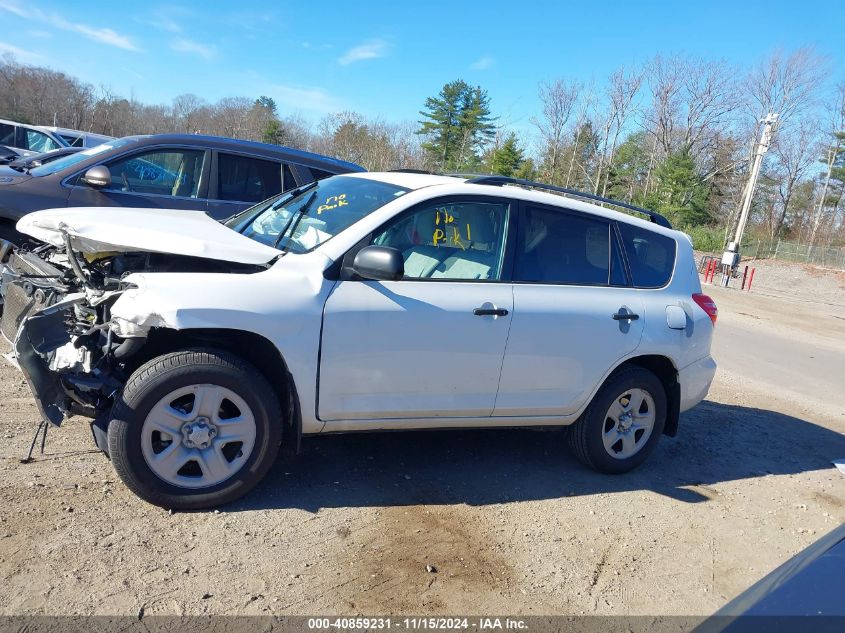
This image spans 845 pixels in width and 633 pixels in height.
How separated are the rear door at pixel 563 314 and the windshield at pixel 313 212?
3.27 ft

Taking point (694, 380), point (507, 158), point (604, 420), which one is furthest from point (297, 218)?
point (507, 158)

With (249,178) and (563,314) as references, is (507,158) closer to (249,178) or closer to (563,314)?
(249,178)

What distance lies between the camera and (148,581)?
2.89 metres

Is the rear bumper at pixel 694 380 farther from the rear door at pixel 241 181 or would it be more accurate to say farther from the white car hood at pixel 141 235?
the rear door at pixel 241 181

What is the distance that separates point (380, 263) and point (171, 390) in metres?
1.24

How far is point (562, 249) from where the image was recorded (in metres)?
4.41

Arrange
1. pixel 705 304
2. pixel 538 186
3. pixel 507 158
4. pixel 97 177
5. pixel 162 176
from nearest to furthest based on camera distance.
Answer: pixel 538 186, pixel 705 304, pixel 97 177, pixel 162 176, pixel 507 158

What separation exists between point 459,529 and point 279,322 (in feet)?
5.06

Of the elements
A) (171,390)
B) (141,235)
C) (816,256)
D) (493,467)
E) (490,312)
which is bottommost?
(493,467)

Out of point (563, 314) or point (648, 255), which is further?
point (648, 255)

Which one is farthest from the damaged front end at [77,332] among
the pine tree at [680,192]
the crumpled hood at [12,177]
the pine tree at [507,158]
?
the pine tree at [680,192]

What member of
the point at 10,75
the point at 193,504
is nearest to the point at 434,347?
the point at 193,504

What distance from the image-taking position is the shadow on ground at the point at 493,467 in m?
3.96

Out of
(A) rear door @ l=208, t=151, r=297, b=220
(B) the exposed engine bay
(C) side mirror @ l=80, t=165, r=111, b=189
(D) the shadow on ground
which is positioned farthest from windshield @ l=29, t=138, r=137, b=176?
(D) the shadow on ground
